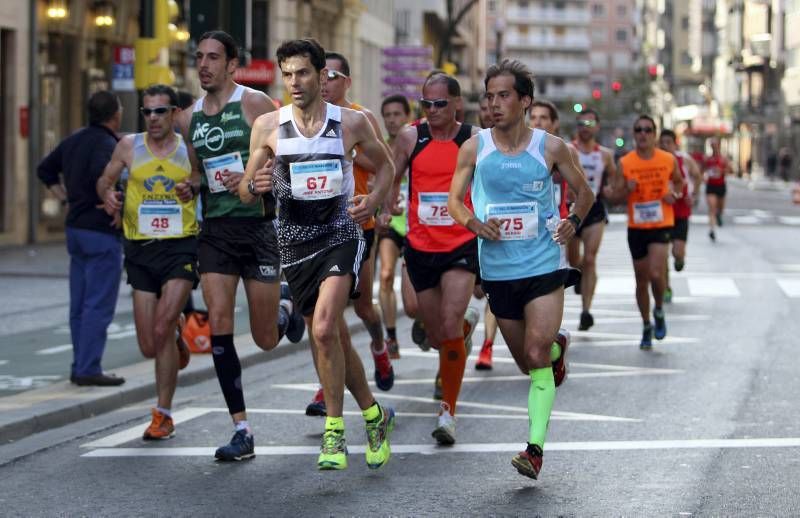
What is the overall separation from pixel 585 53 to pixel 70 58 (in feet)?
572

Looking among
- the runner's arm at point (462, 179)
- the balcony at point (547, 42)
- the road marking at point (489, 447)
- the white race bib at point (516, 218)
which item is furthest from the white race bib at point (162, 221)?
the balcony at point (547, 42)

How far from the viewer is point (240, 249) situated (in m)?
8.57

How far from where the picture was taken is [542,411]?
25.6 feet

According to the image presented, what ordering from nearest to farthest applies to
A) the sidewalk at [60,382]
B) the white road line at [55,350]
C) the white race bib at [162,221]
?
the white race bib at [162,221] < the sidewalk at [60,382] < the white road line at [55,350]

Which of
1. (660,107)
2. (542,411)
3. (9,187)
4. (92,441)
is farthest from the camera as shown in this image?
(660,107)

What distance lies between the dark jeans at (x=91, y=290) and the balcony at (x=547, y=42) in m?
184

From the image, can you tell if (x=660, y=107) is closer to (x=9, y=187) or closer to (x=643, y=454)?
(x=9, y=187)

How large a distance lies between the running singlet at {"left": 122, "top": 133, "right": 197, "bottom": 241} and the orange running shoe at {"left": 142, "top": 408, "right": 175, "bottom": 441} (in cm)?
95

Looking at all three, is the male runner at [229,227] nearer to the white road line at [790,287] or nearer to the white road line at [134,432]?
the white road line at [134,432]

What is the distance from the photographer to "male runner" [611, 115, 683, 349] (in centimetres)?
1420

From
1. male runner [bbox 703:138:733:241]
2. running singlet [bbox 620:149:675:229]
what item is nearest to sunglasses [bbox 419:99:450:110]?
running singlet [bbox 620:149:675:229]

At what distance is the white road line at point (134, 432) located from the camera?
29.5ft

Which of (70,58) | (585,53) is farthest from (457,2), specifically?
(585,53)

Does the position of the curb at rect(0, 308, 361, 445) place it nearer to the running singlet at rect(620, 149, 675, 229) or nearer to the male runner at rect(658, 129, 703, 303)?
the running singlet at rect(620, 149, 675, 229)
